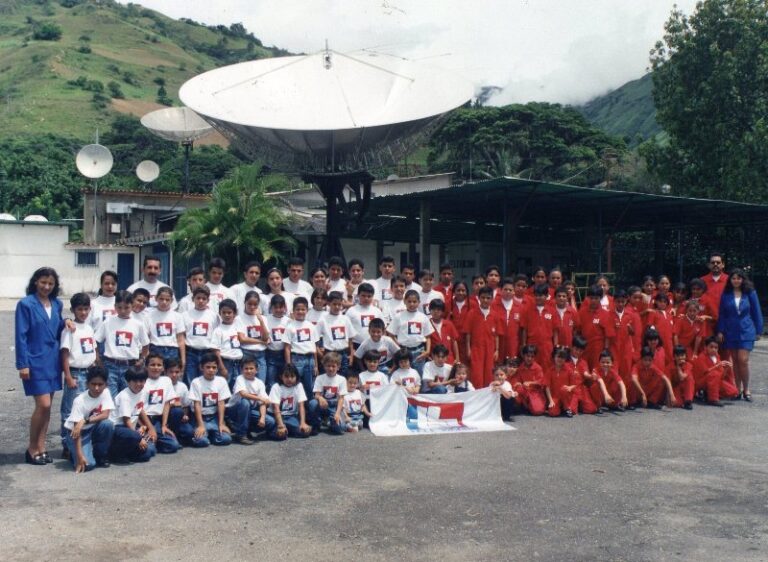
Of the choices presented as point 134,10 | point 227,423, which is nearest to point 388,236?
point 227,423

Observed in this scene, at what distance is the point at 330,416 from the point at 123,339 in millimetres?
2261

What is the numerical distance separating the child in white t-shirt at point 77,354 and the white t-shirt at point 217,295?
1.58 metres

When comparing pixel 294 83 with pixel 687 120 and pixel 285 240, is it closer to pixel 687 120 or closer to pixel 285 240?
pixel 285 240

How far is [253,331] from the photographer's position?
27.7 ft

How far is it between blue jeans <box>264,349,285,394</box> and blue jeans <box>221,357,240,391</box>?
1.33 feet

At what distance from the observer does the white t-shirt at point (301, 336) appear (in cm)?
855

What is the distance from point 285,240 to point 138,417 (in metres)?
13.8

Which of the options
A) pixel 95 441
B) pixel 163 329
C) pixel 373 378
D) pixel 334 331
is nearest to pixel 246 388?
pixel 163 329

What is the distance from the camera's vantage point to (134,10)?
489 feet

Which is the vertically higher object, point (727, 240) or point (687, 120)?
point (687, 120)

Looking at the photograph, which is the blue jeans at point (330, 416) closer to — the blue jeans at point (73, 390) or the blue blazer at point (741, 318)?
the blue jeans at point (73, 390)

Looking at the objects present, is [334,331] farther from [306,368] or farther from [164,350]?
[164,350]

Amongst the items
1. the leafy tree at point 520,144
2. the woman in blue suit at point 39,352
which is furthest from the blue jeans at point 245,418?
the leafy tree at point 520,144

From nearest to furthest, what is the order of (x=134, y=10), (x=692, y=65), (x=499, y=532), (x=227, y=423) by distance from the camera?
(x=499, y=532), (x=227, y=423), (x=692, y=65), (x=134, y=10)
